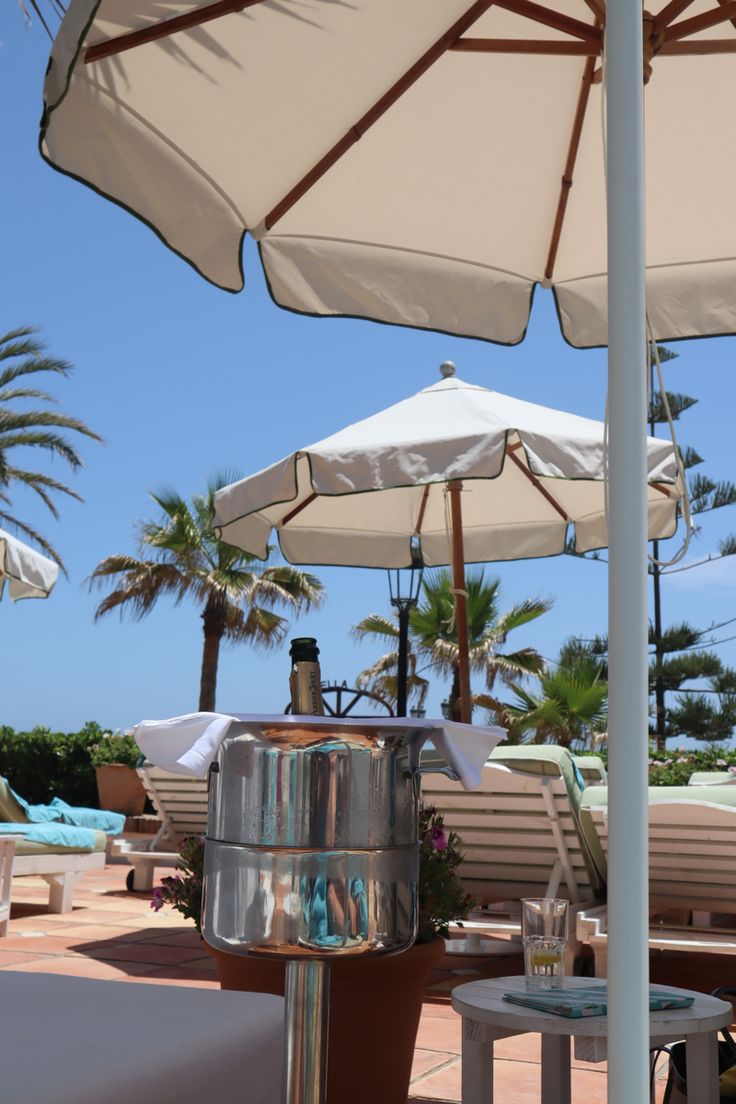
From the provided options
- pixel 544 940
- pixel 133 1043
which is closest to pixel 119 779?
pixel 544 940

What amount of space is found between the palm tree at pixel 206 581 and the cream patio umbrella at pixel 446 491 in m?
10.2

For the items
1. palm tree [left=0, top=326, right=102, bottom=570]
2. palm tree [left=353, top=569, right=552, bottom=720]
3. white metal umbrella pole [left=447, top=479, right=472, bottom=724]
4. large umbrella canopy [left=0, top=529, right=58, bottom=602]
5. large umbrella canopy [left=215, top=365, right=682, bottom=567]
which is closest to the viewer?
large umbrella canopy [left=215, top=365, right=682, bottom=567]

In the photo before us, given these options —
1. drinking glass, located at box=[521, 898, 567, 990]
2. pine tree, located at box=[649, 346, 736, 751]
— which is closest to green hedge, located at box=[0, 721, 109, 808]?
pine tree, located at box=[649, 346, 736, 751]

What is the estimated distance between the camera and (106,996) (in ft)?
5.75

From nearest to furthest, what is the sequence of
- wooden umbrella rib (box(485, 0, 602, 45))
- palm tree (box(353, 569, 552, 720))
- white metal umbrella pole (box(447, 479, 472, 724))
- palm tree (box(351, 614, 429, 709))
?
wooden umbrella rib (box(485, 0, 602, 45)) → white metal umbrella pole (box(447, 479, 472, 724)) → palm tree (box(353, 569, 552, 720)) → palm tree (box(351, 614, 429, 709))

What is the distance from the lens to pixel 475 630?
1850 centimetres

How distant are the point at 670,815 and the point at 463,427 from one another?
1747 millimetres

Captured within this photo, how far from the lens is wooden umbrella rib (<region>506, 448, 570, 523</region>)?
6105 mm

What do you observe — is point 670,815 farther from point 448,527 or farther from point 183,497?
point 183,497

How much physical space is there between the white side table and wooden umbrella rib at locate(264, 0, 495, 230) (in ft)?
6.12

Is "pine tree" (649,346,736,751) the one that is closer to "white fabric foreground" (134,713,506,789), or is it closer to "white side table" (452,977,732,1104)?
"white side table" (452,977,732,1104)

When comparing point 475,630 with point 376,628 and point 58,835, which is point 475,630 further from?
point 58,835

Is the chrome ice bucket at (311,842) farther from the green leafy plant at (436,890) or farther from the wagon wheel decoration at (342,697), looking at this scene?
the green leafy plant at (436,890)

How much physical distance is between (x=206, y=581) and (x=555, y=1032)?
15.2 metres
